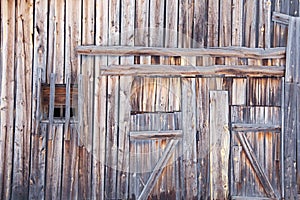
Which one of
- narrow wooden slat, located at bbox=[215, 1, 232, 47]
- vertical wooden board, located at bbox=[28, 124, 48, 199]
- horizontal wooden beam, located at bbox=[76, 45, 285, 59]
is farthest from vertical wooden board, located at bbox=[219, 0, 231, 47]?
vertical wooden board, located at bbox=[28, 124, 48, 199]

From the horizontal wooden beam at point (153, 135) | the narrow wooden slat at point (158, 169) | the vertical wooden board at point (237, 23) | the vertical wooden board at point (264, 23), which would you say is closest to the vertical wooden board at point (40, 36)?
the horizontal wooden beam at point (153, 135)

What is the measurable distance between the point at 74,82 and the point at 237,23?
2.52 meters

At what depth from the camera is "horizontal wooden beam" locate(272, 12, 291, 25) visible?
589cm

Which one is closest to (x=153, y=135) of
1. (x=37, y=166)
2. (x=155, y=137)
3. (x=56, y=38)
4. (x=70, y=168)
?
(x=155, y=137)

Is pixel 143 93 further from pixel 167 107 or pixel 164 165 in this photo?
pixel 164 165

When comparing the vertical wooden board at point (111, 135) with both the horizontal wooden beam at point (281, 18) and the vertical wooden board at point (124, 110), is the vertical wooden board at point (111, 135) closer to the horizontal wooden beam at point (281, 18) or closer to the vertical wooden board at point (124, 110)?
the vertical wooden board at point (124, 110)

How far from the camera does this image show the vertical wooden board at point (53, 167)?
18.1 ft

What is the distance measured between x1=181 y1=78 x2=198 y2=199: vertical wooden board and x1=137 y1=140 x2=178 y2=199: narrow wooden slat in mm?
205

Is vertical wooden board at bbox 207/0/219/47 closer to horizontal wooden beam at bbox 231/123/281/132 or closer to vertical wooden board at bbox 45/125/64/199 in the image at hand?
horizontal wooden beam at bbox 231/123/281/132

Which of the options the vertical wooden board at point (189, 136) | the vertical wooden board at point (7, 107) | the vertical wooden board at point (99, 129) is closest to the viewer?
the vertical wooden board at point (7, 107)

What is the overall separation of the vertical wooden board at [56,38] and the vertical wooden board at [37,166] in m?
0.87

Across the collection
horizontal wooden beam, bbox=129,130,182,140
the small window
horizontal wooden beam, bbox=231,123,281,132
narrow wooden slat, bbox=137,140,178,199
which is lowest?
narrow wooden slat, bbox=137,140,178,199

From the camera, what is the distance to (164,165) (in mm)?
5676

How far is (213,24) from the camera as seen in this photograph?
19.0 feet
